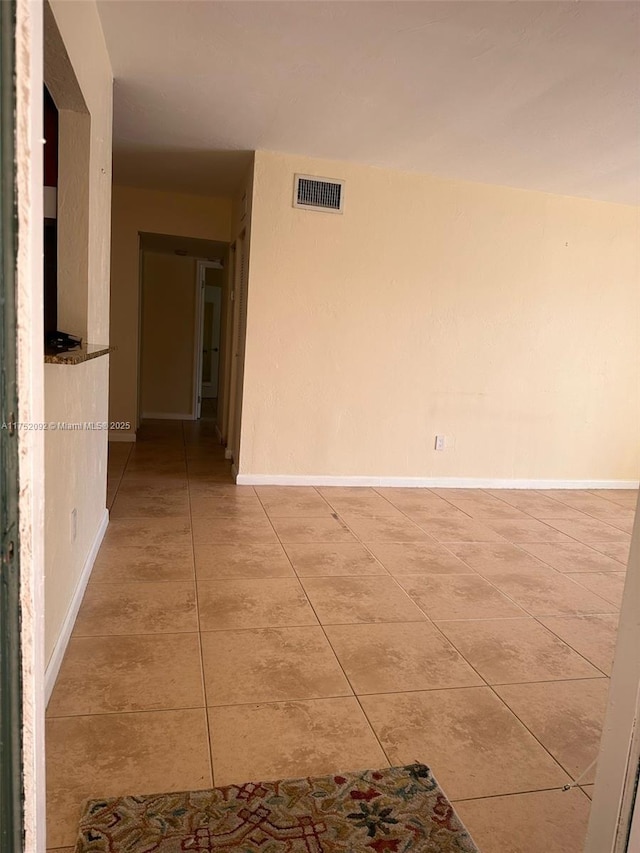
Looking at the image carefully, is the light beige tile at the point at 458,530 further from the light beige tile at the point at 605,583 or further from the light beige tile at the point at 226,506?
the light beige tile at the point at 226,506

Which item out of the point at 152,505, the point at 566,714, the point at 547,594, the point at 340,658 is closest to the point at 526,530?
the point at 547,594

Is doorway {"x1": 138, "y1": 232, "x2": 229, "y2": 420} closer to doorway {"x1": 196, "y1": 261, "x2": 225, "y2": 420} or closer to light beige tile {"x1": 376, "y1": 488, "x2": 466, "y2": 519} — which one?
doorway {"x1": 196, "y1": 261, "x2": 225, "y2": 420}

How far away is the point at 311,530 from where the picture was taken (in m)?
3.46

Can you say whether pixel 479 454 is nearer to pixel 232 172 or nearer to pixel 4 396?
pixel 232 172

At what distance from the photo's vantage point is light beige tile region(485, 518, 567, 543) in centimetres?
365

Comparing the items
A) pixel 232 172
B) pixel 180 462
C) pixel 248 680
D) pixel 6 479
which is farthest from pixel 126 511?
pixel 6 479

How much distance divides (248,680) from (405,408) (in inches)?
117

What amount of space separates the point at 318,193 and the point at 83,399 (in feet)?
8.32

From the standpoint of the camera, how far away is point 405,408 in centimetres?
460

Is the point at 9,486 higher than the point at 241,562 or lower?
higher

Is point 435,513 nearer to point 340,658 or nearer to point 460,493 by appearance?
point 460,493

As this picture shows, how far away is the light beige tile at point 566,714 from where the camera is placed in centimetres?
171

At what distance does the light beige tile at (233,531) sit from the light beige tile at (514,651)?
121 cm

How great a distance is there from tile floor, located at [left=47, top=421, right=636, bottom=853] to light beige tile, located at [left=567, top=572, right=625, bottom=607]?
0.01 metres
